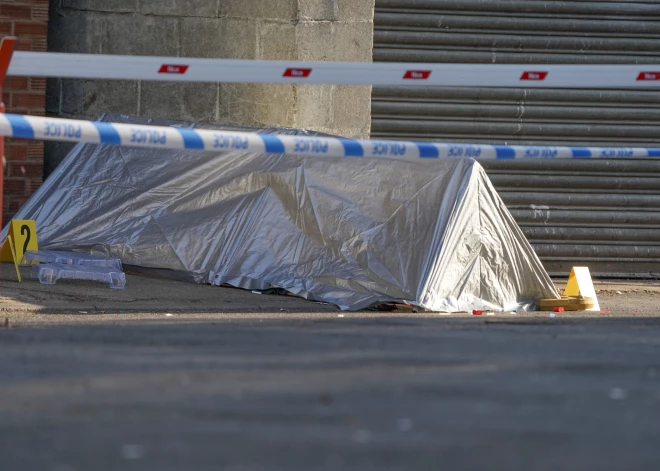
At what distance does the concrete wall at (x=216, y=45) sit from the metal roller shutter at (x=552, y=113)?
1.87 ft

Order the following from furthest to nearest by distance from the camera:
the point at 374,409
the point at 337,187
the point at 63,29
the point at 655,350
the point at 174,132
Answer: the point at 63,29
the point at 337,187
the point at 174,132
the point at 655,350
the point at 374,409

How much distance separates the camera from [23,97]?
9500mm

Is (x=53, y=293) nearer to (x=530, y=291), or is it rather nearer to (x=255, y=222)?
(x=255, y=222)

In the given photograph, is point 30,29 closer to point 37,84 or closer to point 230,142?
point 37,84

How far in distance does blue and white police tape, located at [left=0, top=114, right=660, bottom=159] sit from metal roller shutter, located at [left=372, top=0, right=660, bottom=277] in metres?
3.30

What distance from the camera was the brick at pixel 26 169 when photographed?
954 cm

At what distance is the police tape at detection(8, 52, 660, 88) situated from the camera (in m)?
6.80

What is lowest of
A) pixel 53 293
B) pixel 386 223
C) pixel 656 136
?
pixel 53 293

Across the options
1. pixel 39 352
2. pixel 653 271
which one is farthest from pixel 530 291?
pixel 39 352

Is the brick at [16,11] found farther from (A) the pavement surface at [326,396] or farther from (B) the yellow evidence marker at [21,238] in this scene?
(A) the pavement surface at [326,396]

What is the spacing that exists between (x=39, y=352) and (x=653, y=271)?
792 centimetres

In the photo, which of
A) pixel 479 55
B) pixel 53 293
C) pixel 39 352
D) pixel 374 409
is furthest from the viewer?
pixel 479 55

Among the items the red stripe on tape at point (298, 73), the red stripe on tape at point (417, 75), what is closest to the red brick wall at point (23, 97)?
the red stripe on tape at point (298, 73)

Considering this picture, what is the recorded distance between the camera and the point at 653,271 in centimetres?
1103
